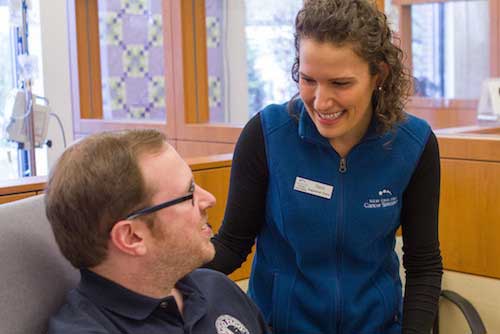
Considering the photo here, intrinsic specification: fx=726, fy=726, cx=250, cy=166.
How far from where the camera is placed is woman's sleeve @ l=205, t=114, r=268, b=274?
1573mm

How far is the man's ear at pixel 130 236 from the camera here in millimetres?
1116

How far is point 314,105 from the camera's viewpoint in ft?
4.69

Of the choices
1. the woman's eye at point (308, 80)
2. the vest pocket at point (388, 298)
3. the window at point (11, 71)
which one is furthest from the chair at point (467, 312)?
the window at point (11, 71)

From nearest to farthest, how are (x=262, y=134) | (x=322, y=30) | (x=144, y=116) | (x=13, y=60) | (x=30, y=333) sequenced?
(x=30, y=333)
(x=322, y=30)
(x=262, y=134)
(x=144, y=116)
(x=13, y=60)

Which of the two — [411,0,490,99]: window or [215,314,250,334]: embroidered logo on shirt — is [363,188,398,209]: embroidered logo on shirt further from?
[411,0,490,99]: window

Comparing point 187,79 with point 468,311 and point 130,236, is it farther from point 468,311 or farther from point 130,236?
point 130,236

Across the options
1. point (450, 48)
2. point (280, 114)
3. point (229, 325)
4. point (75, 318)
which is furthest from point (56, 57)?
point (450, 48)

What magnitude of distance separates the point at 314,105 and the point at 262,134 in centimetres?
18

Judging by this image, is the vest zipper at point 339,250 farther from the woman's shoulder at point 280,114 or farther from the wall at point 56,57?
the wall at point 56,57

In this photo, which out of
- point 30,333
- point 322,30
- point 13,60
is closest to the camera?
point 30,333

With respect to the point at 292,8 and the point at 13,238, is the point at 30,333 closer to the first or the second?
the point at 13,238

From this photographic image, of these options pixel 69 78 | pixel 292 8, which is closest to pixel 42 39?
pixel 69 78

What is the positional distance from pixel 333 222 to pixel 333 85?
0.99 feet

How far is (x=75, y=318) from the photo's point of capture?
1098mm
